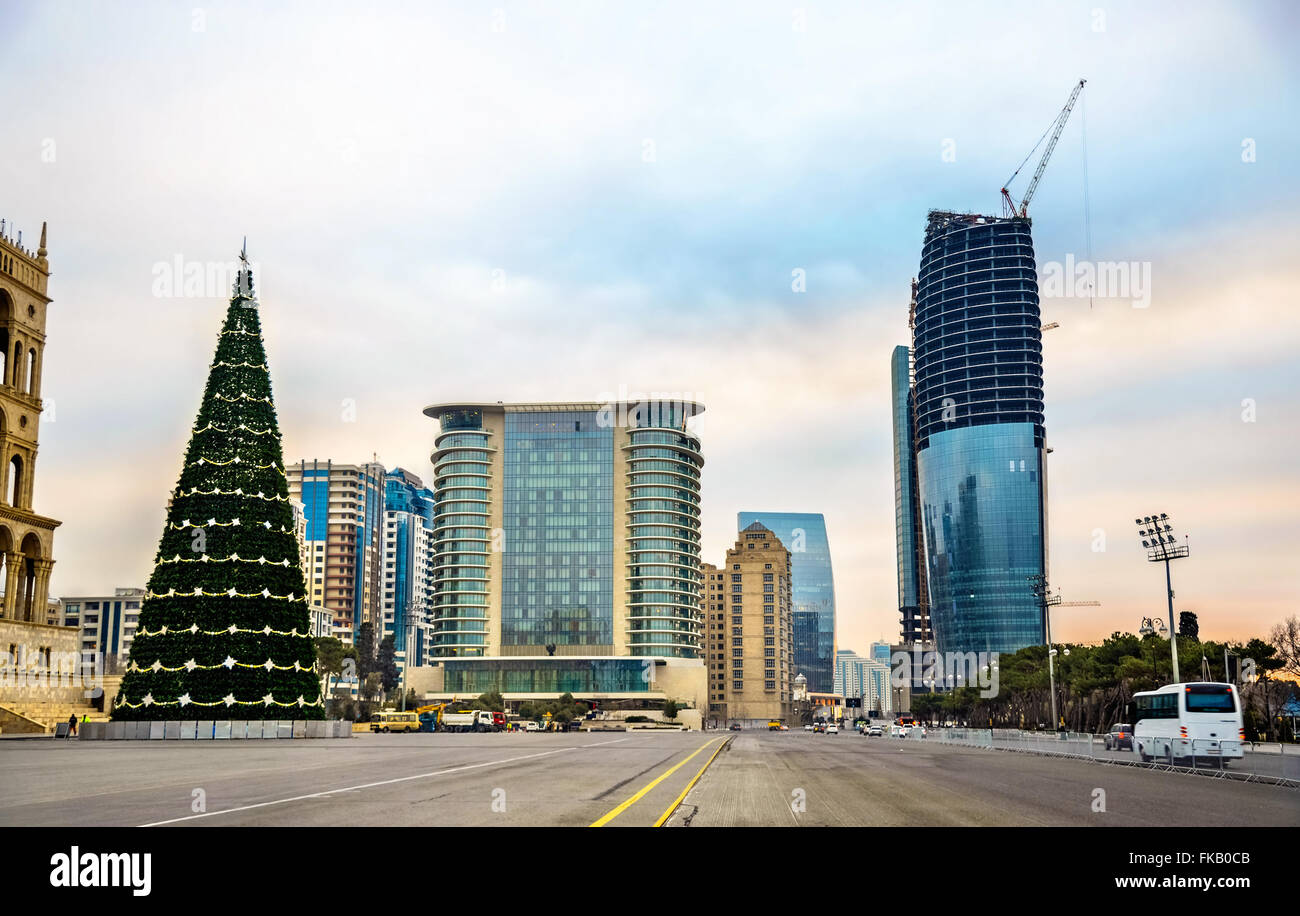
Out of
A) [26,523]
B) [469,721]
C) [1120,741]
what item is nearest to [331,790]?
[1120,741]

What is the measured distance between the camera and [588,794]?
854 inches

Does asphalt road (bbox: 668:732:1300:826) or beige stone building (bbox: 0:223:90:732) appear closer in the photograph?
asphalt road (bbox: 668:732:1300:826)

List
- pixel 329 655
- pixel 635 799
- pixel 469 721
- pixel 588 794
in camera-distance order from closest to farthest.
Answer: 1. pixel 635 799
2. pixel 588 794
3. pixel 329 655
4. pixel 469 721

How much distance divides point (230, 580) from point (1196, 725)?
154 feet

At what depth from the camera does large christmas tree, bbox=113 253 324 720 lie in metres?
56.7

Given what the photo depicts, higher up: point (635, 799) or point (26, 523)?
point (26, 523)

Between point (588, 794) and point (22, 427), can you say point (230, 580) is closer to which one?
point (22, 427)

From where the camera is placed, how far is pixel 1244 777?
32344mm

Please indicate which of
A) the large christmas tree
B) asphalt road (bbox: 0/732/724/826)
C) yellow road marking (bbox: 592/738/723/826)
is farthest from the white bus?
the large christmas tree

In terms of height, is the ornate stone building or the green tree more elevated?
the ornate stone building

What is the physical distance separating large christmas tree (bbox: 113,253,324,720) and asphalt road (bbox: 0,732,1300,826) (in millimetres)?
20355

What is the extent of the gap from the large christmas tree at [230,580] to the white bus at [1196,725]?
43465 mm

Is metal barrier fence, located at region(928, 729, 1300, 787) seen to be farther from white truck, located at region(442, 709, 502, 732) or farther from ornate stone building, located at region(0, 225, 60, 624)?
white truck, located at region(442, 709, 502, 732)
